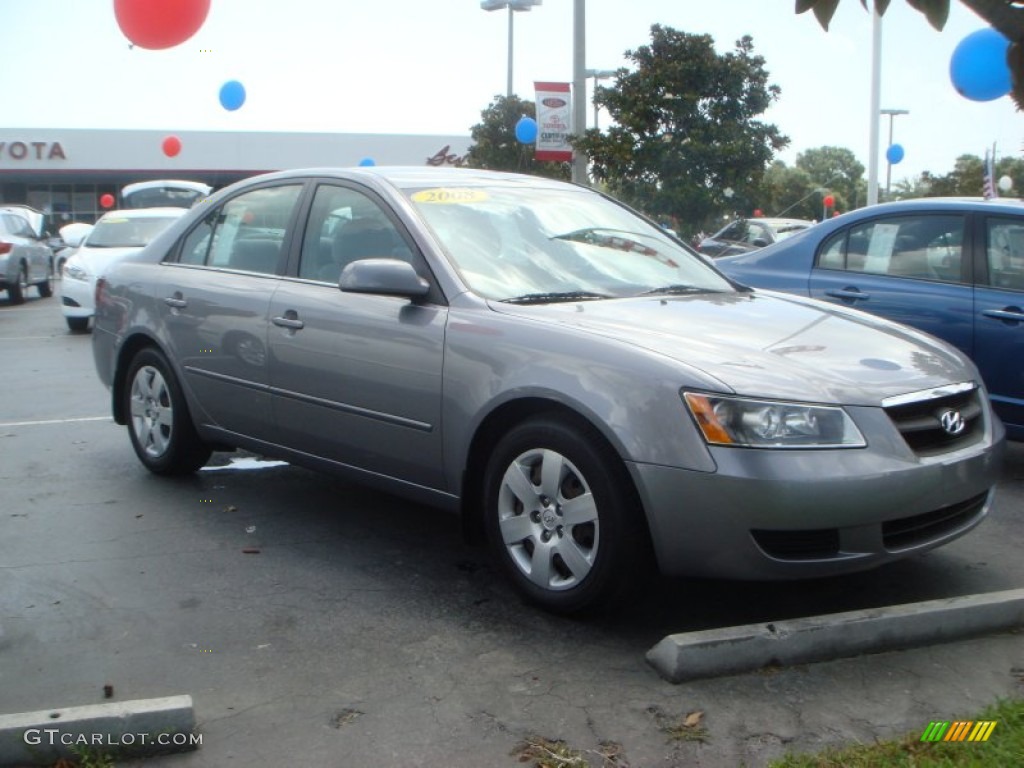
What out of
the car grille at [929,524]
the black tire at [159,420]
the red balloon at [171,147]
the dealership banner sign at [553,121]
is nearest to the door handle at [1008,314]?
the car grille at [929,524]

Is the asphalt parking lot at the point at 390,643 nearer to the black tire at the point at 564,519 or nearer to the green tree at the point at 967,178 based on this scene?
the black tire at the point at 564,519

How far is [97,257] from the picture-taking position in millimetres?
14961

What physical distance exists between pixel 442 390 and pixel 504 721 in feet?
4.73

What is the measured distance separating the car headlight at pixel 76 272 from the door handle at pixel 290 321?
1001cm

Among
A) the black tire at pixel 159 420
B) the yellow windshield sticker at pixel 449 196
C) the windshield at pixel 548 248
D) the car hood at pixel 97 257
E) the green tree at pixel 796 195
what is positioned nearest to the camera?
the windshield at pixel 548 248

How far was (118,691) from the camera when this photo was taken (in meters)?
3.71

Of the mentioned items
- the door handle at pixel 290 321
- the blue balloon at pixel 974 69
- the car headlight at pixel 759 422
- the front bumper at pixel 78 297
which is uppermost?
the blue balloon at pixel 974 69

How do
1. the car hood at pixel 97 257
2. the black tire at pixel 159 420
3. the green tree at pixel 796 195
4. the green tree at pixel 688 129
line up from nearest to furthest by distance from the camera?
the black tire at pixel 159 420 → the car hood at pixel 97 257 → the green tree at pixel 688 129 → the green tree at pixel 796 195

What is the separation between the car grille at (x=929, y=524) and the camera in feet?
13.3

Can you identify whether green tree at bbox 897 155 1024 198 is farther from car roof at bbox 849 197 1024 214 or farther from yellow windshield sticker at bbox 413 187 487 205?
yellow windshield sticker at bbox 413 187 487 205

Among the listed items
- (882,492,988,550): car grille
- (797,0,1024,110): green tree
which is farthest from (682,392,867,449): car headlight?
(797,0,1024,110): green tree

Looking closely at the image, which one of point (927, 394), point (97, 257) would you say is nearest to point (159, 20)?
point (927, 394)

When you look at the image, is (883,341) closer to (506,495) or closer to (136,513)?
(506,495)

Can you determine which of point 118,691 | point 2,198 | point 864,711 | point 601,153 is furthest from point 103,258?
point 2,198
